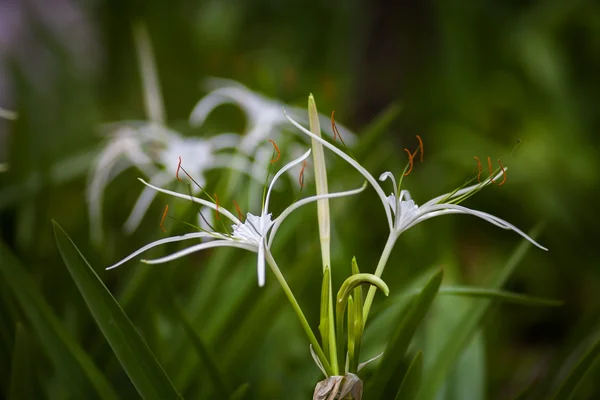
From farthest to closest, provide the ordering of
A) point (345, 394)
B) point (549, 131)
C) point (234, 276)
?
point (549, 131), point (234, 276), point (345, 394)

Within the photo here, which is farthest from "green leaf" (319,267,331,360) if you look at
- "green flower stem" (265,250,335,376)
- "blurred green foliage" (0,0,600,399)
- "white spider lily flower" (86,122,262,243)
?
"white spider lily flower" (86,122,262,243)

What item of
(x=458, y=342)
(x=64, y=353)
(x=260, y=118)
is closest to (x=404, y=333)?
(x=458, y=342)

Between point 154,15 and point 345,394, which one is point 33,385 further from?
point 154,15

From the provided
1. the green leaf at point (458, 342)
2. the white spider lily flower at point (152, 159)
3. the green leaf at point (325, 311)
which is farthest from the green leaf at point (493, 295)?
the white spider lily flower at point (152, 159)

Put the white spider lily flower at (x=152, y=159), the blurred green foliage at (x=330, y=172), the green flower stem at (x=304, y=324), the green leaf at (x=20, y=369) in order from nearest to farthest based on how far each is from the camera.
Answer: the green flower stem at (x=304, y=324), the green leaf at (x=20, y=369), the blurred green foliage at (x=330, y=172), the white spider lily flower at (x=152, y=159)

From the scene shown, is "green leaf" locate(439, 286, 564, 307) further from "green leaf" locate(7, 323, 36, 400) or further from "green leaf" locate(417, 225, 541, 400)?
"green leaf" locate(7, 323, 36, 400)

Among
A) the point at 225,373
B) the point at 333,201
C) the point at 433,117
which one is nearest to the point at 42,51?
the point at 433,117

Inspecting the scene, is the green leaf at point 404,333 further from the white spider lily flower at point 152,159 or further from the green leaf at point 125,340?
the white spider lily flower at point 152,159
